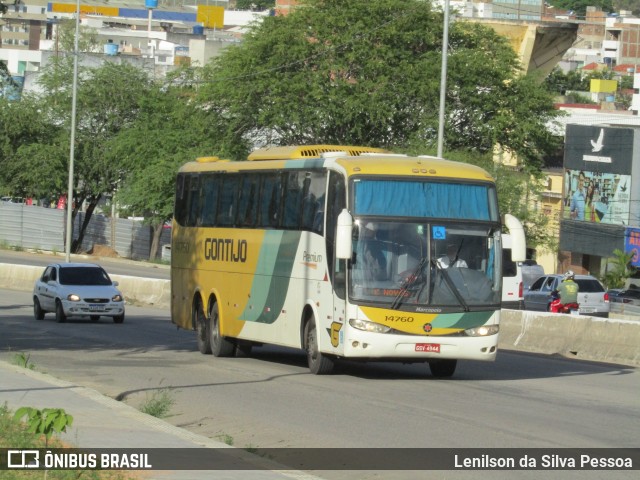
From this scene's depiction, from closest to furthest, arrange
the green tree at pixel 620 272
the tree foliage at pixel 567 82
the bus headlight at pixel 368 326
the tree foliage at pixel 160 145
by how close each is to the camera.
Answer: the bus headlight at pixel 368 326 < the green tree at pixel 620 272 < the tree foliage at pixel 160 145 < the tree foliage at pixel 567 82

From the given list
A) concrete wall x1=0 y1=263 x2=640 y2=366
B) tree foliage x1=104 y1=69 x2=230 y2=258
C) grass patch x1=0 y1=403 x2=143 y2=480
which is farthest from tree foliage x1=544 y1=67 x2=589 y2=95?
grass patch x1=0 y1=403 x2=143 y2=480

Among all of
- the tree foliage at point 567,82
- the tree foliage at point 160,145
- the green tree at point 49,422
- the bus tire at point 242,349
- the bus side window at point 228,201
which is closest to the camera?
the green tree at point 49,422

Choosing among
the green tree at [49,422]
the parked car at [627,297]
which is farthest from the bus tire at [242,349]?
the parked car at [627,297]

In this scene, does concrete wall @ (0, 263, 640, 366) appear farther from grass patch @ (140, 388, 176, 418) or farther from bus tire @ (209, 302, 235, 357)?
grass patch @ (140, 388, 176, 418)

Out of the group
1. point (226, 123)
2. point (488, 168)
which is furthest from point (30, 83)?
point (488, 168)

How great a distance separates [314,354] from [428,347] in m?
2.18

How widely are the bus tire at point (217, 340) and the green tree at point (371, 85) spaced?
107ft

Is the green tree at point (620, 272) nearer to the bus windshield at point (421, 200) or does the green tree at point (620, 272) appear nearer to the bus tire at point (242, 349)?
the bus tire at point (242, 349)

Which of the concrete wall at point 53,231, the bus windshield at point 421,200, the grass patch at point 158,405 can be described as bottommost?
the concrete wall at point 53,231

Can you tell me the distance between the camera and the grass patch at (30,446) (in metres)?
9.38

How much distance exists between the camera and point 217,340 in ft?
77.9

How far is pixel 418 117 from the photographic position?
58594mm

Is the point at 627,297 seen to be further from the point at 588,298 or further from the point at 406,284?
the point at 406,284

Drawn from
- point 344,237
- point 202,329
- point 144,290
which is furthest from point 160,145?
point 344,237
